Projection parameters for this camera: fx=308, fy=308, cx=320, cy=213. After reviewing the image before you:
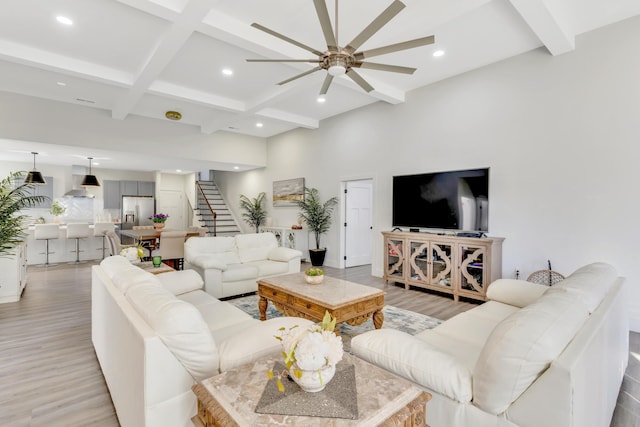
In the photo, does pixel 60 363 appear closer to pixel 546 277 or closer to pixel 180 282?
pixel 180 282

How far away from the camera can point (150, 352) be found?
4.52 feet

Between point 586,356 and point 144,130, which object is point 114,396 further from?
point 144,130

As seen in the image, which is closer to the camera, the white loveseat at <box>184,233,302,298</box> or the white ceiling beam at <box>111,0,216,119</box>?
the white ceiling beam at <box>111,0,216,119</box>

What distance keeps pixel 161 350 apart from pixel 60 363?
2.18 meters

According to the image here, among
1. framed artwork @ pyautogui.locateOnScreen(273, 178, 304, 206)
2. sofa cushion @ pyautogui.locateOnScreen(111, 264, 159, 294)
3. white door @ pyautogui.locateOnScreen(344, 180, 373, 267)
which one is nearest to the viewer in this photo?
sofa cushion @ pyautogui.locateOnScreen(111, 264, 159, 294)

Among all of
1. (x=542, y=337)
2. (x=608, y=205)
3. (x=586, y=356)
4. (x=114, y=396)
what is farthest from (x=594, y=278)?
(x=114, y=396)

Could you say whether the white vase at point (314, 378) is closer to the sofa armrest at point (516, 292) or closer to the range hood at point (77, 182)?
the sofa armrest at point (516, 292)

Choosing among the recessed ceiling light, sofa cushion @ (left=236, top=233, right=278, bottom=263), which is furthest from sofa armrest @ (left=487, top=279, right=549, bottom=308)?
the recessed ceiling light

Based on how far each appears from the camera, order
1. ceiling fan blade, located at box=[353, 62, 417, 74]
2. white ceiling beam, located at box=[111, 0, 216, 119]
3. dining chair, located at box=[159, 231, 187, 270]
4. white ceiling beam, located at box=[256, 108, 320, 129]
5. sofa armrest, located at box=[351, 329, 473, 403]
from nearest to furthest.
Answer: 1. sofa armrest, located at box=[351, 329, 473, 403]
2. ceiling fan blade, located at box=[353, 62, 417, 74]
3. white ceiling beam, located at box=[111, 0, 216, 119]
4. dining chair, located at box=[159, 231, 187, 270]
5. white ceiling beam, located at box=[256, 108, 320, 129]

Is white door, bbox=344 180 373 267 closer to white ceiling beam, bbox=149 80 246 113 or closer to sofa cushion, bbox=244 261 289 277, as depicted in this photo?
sofa cushion, bbox=244 261 289 277

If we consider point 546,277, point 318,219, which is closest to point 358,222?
point 318,219

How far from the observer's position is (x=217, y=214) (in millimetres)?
10586

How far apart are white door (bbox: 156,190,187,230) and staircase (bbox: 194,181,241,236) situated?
3.53 ft

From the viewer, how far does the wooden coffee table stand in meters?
2.90
